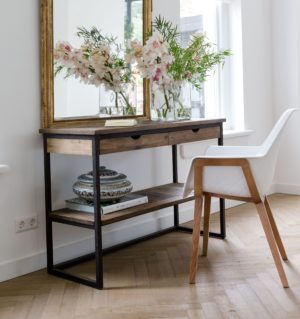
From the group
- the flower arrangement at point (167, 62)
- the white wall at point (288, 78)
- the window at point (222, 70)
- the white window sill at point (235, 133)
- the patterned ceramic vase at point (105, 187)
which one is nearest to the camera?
the patterned ceramic vase at point (105, 187)

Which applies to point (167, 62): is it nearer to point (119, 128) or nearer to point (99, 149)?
point (119, 128)

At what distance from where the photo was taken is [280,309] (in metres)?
2.19

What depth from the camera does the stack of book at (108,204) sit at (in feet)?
8.57

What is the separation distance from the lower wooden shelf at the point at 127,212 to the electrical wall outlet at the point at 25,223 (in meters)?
0.13

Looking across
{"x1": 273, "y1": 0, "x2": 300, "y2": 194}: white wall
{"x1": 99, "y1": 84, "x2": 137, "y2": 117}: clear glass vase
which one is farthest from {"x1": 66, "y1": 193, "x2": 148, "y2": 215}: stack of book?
{"x1": 273, "y1": 0, "x2": 300, "y2": 194}: white wall

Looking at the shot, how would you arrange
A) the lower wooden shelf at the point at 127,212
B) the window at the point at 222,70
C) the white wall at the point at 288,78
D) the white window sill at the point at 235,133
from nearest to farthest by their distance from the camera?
1. the lower wooden shelf at the point at 127,212
2. the white window sill at the point at 235,133
3. the window at the point at 222,70
4. the white wall at the point at 288,78

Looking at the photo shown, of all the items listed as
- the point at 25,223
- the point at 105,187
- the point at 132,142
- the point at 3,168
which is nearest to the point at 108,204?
the point at 105,187

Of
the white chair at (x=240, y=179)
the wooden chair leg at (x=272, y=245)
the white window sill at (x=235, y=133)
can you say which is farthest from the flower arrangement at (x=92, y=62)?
the white window sill at (x=235, y=133)

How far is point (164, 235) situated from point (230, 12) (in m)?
2.14

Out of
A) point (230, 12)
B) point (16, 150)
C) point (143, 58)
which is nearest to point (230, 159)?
point (143, 58)

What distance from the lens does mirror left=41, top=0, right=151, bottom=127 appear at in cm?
273

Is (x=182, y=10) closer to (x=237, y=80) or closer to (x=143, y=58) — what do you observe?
(x=237, y=80)

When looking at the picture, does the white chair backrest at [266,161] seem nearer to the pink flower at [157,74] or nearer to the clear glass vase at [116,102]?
the pink flower at [157,74]

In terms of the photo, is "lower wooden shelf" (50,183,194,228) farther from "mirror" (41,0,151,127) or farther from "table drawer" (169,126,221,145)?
"mirror" (41,0,151,127)
